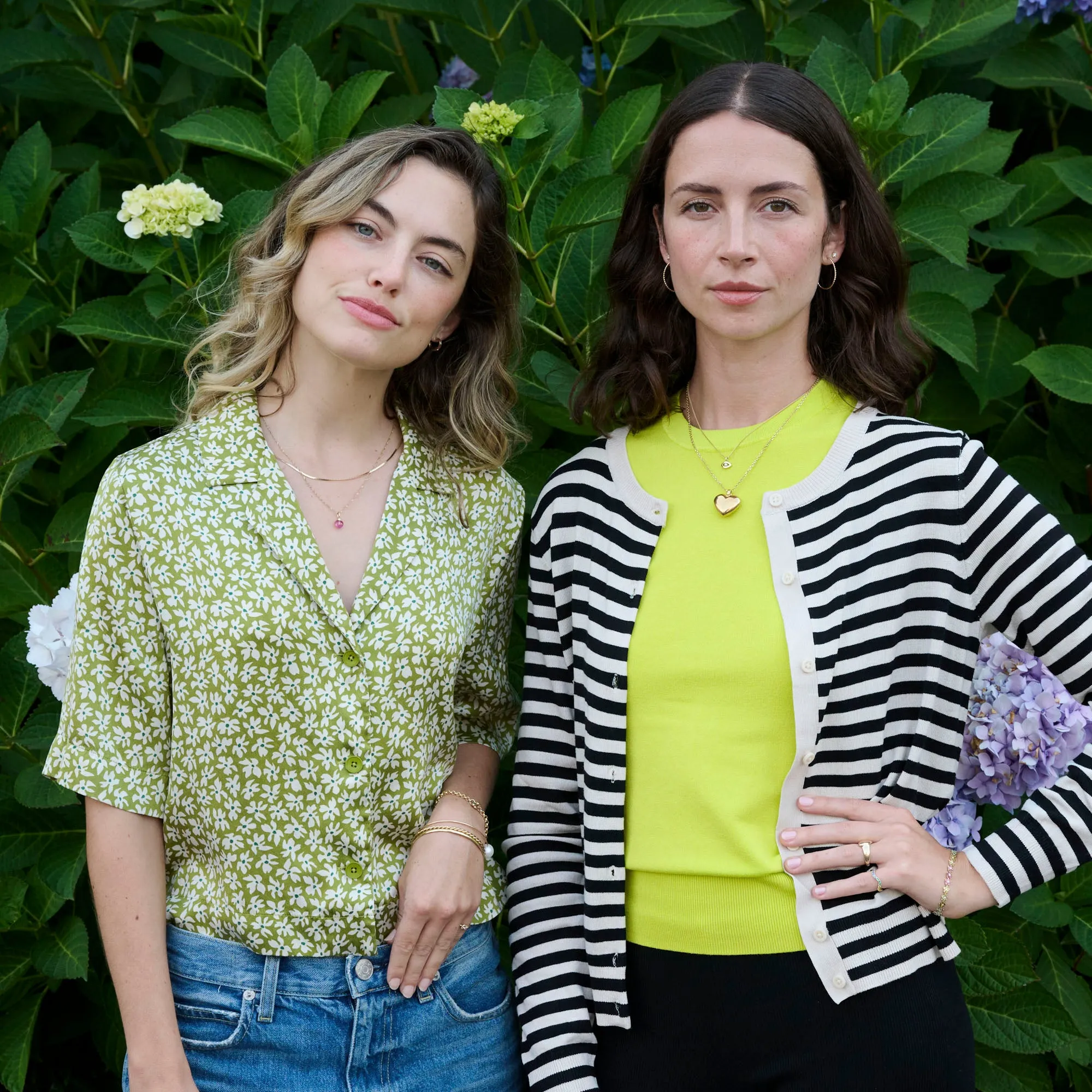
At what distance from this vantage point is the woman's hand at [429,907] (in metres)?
1.66

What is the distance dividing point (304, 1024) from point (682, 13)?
1.69 meters

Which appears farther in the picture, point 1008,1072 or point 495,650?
point 1008,1072

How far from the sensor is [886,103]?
2115 millimetres

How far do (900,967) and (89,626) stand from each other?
104 cm

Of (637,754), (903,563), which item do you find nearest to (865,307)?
(903,563)

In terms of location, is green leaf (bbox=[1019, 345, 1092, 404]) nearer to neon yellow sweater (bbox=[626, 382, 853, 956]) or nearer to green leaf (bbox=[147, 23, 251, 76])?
neon yellow sweater (bbox=[626, 382, 853, 956])

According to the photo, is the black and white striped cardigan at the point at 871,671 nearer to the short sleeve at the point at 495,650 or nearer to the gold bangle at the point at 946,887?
the gold bangle at the point at 946,887

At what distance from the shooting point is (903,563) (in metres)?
1.62

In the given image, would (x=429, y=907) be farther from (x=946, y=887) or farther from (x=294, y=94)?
(x=294, y=94)

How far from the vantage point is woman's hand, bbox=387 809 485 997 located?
5.43ft

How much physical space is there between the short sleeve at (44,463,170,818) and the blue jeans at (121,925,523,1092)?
8.4 inches

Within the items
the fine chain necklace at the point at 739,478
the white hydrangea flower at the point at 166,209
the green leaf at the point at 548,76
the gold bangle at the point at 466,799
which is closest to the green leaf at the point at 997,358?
the fine chain necklace at the point at 739,478

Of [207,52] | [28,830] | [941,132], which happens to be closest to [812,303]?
[941,132]

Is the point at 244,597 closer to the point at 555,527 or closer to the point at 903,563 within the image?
the point at 555,527
